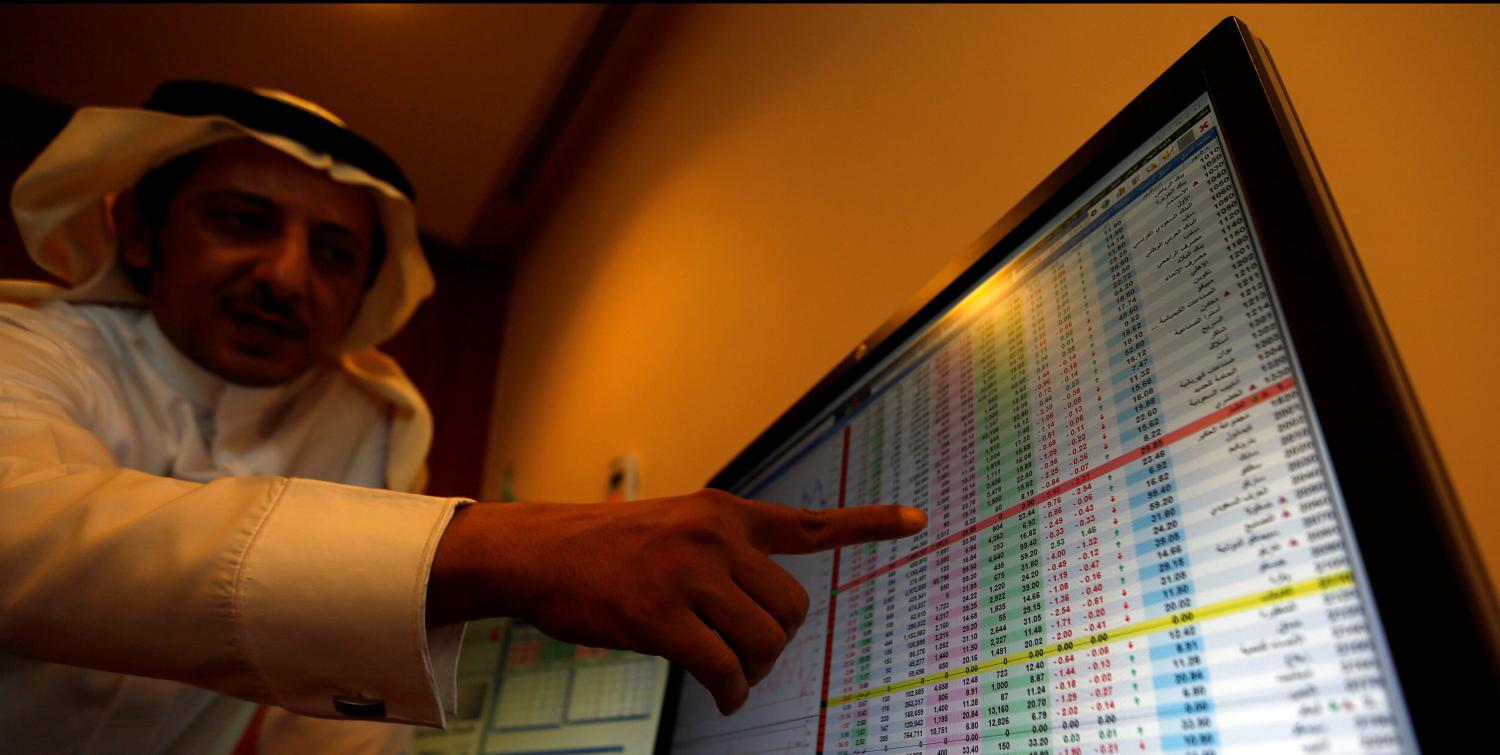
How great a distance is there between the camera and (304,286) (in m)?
1.17

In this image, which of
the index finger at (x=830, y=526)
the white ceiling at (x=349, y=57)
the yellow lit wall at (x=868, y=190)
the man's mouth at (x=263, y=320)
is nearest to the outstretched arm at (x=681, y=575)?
the index finger at (x=830, y=526)

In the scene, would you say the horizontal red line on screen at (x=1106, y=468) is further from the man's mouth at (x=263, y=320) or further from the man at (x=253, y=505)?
the man's mouth at (x=263, y=320)

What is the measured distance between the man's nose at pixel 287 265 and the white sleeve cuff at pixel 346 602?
2.27 feet

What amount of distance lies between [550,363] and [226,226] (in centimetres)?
99

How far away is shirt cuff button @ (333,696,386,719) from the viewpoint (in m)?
0.56

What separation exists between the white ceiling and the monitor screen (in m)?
1.73

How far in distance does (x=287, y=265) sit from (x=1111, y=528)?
1.11 meters

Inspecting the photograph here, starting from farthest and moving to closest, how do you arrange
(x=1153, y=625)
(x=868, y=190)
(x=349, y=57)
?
(x=349, y=57) → (x=868, y=190) → (x=1153, y=625)

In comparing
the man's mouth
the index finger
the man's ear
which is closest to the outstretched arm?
the index finger

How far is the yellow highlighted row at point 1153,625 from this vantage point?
0.30 metres

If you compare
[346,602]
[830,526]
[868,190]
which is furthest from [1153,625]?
[868,190]

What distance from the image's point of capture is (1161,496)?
0.39 meters

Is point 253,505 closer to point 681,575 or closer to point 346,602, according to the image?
point 346,602

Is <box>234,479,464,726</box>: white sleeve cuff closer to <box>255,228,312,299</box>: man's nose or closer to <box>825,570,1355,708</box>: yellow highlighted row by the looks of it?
<box>825,570,1355,708</box>: yellow highlighted row
